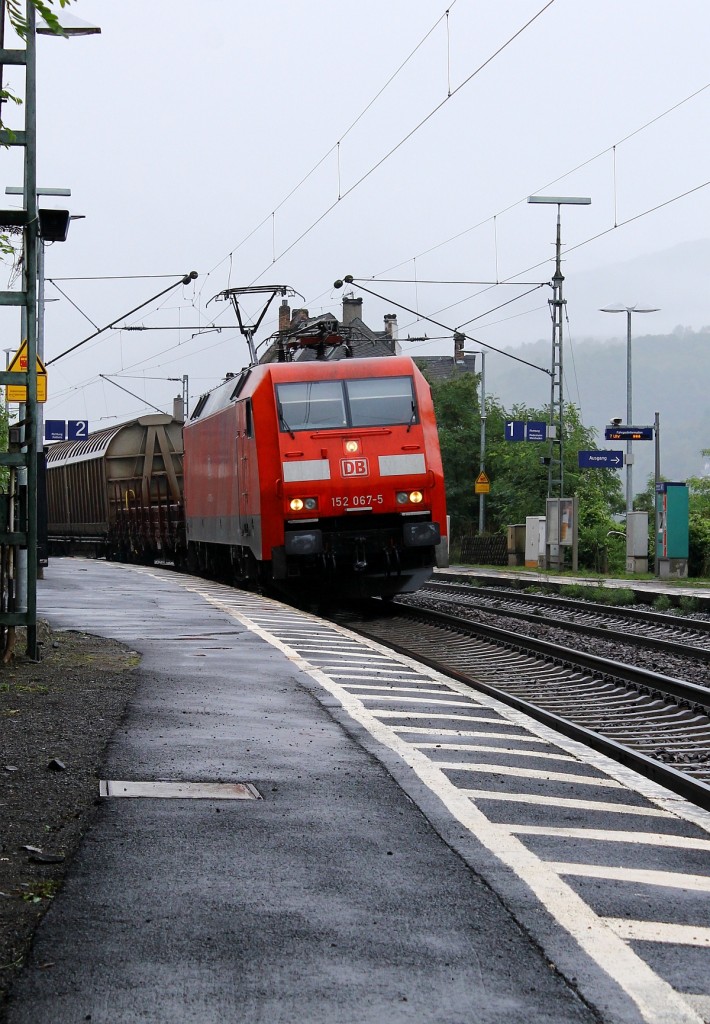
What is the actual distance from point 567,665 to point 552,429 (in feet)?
79.7

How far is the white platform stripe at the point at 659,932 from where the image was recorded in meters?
4.43

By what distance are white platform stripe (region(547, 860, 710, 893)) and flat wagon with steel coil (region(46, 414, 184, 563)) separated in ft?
90.9

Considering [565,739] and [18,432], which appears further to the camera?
[18,432]

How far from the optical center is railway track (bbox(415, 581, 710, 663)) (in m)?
16.3

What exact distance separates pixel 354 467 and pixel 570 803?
12097 mm

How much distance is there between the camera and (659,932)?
4520 mm

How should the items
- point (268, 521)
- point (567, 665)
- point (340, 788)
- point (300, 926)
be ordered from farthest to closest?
point (268, 521) → point (567, 665) → point (340, 788) → point (300, 926)

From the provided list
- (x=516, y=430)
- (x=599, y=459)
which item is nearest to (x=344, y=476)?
(x=599, y=459)

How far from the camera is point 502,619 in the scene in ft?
67.8

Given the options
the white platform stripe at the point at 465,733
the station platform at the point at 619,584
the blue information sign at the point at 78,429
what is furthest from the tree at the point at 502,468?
the white platform stripe at the point at 465,733

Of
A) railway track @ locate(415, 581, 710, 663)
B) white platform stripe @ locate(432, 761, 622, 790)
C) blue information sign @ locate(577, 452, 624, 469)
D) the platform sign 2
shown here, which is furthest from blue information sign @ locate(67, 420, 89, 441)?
white platform stripe @ locate(432, 761, 622, 790)

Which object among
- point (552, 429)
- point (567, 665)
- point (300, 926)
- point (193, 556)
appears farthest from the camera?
point (552, 429)

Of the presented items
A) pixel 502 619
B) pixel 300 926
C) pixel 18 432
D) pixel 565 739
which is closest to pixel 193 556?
pixel 502 619

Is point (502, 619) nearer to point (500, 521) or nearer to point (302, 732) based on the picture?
point (302, 732)
